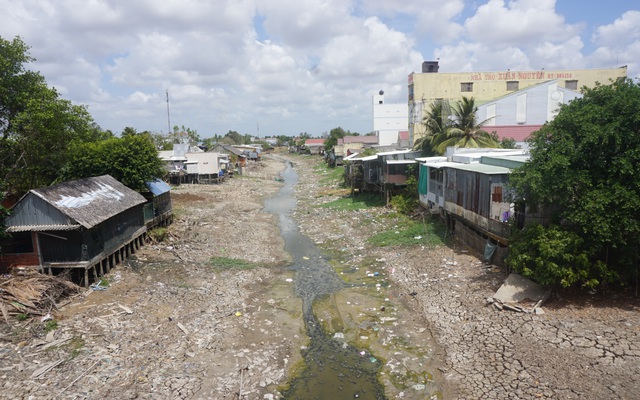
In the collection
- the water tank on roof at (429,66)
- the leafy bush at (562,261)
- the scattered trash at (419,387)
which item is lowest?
the scattered trash at (419,387)

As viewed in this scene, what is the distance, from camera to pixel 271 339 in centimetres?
1231

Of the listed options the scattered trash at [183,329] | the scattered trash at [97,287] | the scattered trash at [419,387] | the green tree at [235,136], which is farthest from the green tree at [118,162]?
the green tree at [235,136]

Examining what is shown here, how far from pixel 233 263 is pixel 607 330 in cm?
1390

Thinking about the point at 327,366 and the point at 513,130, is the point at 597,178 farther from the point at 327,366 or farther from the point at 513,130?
the point at 513,130

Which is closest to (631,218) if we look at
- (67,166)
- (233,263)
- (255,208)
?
(233,263)

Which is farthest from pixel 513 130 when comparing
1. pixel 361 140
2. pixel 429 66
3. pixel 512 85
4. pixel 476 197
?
pixel 361 140

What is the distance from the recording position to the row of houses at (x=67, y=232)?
14.3 meters

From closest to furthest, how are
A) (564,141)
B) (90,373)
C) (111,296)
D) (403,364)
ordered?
1. (90,373)
2. (403,364)
3. (564,141)
4. (111,296)

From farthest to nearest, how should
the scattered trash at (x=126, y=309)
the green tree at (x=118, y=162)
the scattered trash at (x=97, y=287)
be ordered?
the green tree at (x=118, y=162) < the scattered trash at (x=97, y=287) < the scattered trash at (x=126, y=309)

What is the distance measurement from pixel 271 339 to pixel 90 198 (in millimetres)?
9590

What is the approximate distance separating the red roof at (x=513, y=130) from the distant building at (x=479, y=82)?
38.9 ft

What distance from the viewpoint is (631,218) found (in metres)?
10.5

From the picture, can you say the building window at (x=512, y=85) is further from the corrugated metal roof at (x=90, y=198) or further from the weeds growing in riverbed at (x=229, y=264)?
the corrugated metal roof at (x=90, y=198)

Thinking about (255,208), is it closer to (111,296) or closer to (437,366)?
(111,296)
